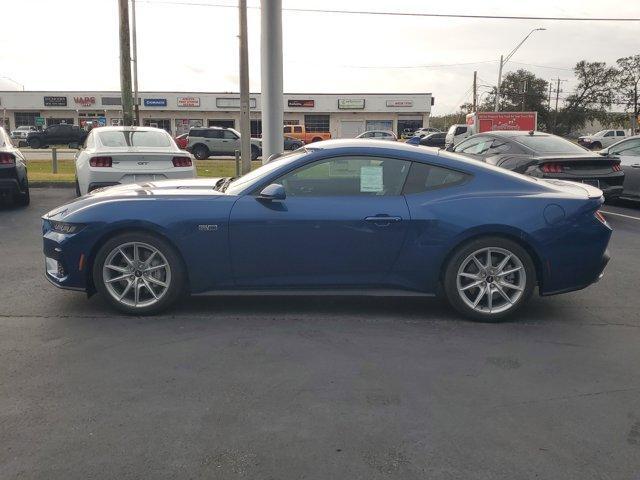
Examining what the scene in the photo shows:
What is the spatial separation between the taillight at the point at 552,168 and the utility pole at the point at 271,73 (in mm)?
4983

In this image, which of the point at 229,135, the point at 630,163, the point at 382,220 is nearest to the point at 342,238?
the point at 382,220

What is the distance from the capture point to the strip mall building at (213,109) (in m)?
63.0

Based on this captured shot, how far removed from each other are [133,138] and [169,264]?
21.5ft

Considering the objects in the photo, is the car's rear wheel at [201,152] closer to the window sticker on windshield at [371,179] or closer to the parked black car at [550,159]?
the parked black car at [550,159]

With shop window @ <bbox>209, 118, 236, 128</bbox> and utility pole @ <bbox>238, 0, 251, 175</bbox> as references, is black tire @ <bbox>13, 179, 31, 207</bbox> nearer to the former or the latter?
utility pole @ <bbox>238, 0, 251, 175</bbox>

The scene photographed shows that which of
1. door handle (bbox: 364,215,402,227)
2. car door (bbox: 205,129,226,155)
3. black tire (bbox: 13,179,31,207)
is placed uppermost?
car door (bbox: 205,129,226,155)

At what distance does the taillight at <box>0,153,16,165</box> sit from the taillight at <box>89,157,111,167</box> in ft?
6.13

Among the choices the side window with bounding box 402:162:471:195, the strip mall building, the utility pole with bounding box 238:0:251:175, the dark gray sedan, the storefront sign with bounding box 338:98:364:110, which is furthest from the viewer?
the storefront sign with bounding box 338:98:364:110

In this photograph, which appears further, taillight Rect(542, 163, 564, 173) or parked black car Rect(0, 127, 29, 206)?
parked black car Rect(0, 127, 29, 206)

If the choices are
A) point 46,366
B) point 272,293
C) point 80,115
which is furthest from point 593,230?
point 80,115

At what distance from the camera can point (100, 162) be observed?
976 cm

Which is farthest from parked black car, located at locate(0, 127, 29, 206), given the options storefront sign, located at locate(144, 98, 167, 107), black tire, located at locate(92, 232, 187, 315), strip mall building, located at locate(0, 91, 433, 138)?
storefront sign, located at locate(144, 98, 167, 107)

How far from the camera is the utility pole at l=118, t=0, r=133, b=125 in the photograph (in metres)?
18.5

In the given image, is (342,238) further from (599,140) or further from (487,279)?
(599,140)
